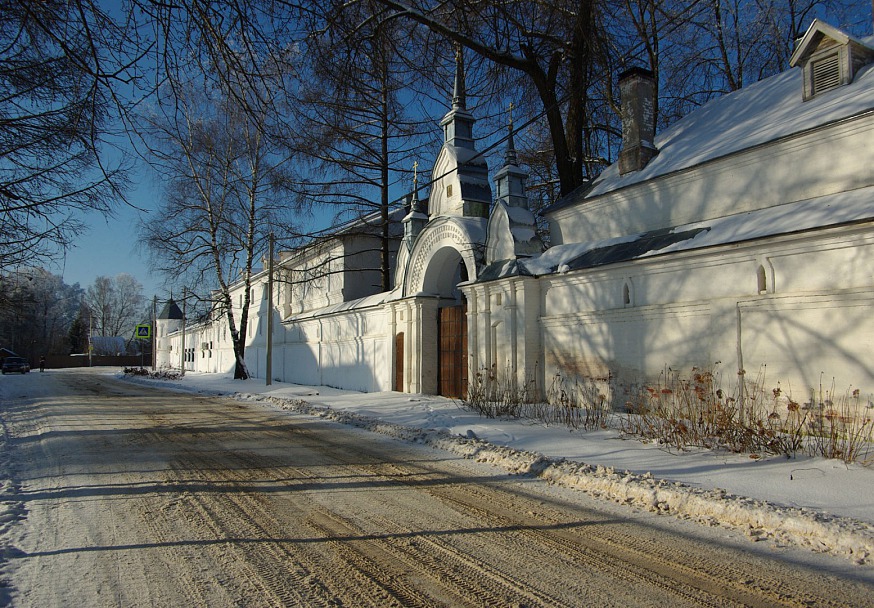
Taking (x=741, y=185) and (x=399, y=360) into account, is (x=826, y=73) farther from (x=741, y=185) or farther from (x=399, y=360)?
(x=399, y=360)

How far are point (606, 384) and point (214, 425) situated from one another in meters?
7.98

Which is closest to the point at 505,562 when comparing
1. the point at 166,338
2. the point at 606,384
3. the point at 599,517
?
the point at 599,517

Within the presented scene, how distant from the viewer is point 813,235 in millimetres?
8695

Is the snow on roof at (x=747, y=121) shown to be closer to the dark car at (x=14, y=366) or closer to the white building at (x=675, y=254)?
the white building at (x=675, y=254)

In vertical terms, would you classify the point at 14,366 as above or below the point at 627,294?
below

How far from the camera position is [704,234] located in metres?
10.7

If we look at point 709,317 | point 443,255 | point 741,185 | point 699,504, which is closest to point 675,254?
point 709,317

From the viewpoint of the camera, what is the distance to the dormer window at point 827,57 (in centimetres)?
1065

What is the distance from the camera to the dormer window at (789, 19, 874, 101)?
1065 centimetres

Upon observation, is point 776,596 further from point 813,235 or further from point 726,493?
point 813,235

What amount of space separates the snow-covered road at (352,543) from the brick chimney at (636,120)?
Answer: 30.1 feet

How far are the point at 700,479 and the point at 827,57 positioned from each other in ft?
30.1

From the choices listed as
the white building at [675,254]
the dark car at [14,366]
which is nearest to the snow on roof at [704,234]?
the white building at [675,254]

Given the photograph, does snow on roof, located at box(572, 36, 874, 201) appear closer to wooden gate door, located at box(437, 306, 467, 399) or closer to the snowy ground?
wooden gate door, located at box(437, 306, 467, 399)
